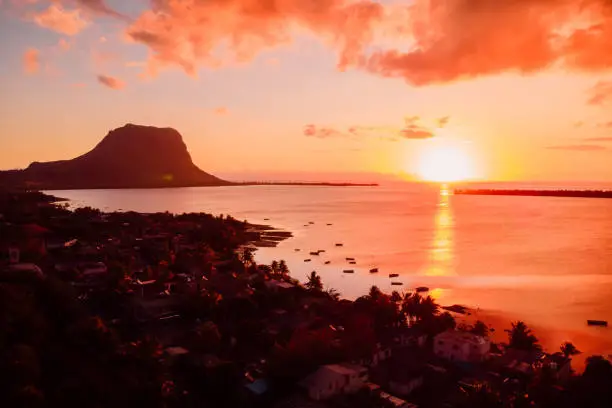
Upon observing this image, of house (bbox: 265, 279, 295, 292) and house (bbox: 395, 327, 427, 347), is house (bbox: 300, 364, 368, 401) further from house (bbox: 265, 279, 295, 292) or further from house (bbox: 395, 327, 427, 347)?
house (bbox: 265, 279, 295, 292)

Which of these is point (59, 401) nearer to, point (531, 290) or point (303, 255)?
point (531, 290)

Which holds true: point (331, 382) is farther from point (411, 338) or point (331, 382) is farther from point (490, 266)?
point (490, 266)

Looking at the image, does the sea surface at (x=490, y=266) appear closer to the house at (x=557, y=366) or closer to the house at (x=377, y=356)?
the house at (x=557, y=366)

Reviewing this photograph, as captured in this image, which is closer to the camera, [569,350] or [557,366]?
[557,366]

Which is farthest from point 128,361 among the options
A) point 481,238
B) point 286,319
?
point 481,238

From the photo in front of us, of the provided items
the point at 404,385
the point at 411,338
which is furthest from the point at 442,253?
the point at 404,385
